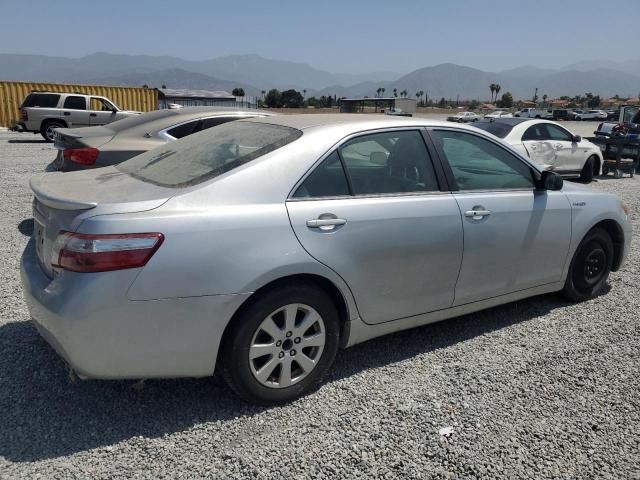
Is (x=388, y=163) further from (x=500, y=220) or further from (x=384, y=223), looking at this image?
(x=500, y=220)

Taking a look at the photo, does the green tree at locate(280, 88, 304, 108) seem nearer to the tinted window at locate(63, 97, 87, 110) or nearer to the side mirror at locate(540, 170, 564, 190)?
the tinted window at locate(63, 97, 87, 110)

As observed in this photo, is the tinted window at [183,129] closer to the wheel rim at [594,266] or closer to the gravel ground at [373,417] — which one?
the gravel ground at [373,417]

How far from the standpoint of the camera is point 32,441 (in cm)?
266

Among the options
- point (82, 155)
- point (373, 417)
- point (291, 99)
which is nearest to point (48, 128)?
point (82, 155)

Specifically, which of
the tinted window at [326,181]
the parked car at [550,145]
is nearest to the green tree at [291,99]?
the parked car at [550,145]

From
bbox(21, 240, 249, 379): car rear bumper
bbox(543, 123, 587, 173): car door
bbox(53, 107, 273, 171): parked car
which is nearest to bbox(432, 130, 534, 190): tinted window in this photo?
bbox(21, 240, 249, 379): car rear bumper

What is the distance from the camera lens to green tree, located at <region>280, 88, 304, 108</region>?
71062mm

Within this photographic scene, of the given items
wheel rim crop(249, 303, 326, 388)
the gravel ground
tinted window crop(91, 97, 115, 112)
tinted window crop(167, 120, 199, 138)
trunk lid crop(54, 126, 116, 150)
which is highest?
tinted window crop(91, 97, 115, 112)

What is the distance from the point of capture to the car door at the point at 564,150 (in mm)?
12109

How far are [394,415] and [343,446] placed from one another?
1.36ft

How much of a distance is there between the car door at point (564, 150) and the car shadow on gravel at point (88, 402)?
9730 mm

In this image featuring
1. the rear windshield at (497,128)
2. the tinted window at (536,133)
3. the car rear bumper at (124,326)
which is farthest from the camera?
the tinted window at (536,133)

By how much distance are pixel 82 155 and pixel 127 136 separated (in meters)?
0.82

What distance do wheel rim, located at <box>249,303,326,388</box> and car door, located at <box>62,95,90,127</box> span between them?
763 inches
